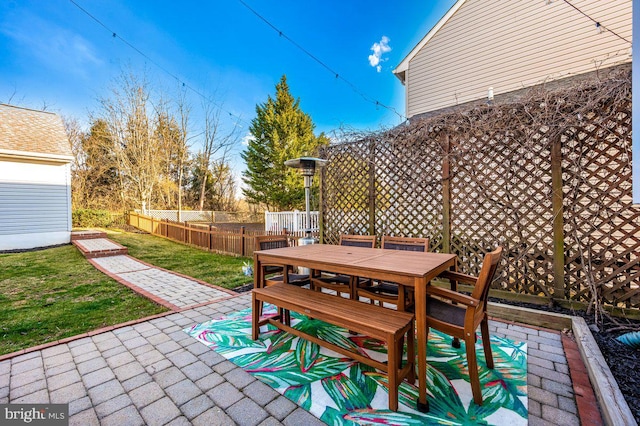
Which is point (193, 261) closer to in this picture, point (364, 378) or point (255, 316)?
point (255, 316)

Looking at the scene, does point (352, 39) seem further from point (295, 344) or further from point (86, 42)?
point (295, 344)

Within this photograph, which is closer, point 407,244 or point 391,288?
point 391,288

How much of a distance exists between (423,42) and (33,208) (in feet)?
43.8

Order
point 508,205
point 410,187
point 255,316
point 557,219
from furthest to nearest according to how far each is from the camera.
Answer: point 410,187
point 508,205
point 557,219
point 255,316

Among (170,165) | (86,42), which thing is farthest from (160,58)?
(170,165)

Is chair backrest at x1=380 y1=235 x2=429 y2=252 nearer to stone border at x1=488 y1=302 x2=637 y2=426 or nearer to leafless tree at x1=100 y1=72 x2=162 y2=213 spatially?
stone border at x1=488 y1=302 x2=637 y2=426

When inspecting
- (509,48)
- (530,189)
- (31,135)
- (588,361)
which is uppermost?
(509,48)

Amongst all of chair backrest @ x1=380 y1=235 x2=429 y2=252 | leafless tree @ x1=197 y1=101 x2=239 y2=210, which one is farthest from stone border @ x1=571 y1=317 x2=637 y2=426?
leafless tree @ x1=197 y1=101 x2=239 y2=210

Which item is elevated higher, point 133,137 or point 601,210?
point 133,137

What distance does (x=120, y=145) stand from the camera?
565 inches

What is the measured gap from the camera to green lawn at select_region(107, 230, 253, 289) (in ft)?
17.1

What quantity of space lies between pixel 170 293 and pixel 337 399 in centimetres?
347

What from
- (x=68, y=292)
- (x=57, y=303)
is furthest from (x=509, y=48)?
(x=68, y=292)

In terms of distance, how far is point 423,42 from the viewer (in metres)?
8.29
